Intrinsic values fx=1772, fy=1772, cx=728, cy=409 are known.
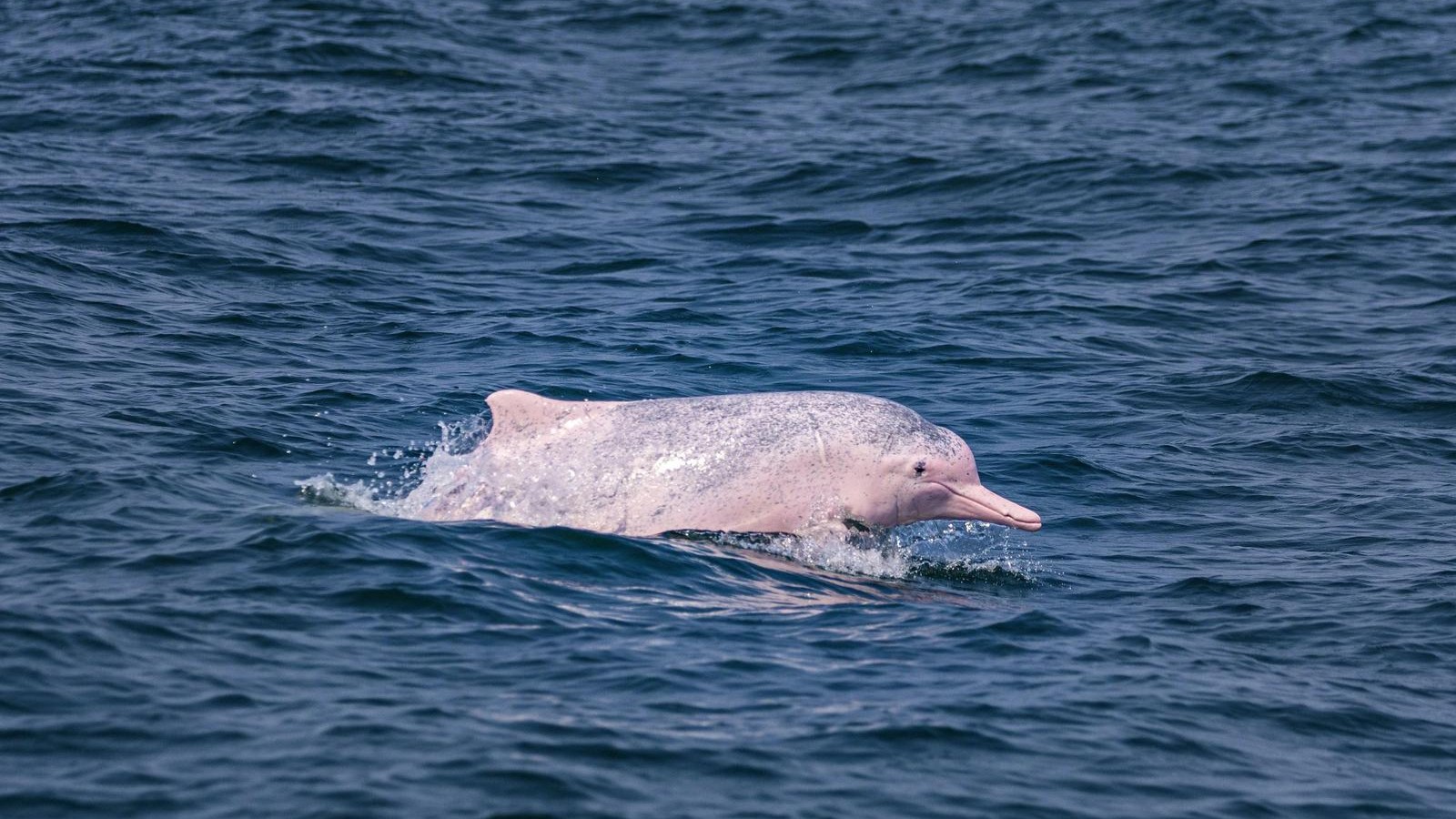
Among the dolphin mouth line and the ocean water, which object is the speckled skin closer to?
the dolphin mouth line

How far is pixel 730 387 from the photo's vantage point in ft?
61.6

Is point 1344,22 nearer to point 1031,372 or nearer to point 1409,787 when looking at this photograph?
point 1031,372

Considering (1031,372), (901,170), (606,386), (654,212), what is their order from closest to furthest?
(606,386) → (1031,372) → (654,212) → (901,170)

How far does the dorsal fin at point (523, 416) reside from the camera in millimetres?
13742

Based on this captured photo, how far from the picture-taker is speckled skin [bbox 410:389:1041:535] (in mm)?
13484

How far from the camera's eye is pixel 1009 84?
34.3 m

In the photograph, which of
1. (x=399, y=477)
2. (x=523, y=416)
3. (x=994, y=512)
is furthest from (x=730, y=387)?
(x=994, y=512)

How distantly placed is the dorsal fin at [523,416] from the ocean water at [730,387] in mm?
993

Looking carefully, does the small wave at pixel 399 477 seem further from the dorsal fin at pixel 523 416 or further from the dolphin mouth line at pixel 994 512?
the dolphin mouth line at pixel 994 512

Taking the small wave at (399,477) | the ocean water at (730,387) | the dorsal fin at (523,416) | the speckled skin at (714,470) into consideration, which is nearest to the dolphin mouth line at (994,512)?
the speckled skin at (714,470)

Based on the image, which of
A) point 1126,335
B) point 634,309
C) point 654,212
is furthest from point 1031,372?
point 654,212

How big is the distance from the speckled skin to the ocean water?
1.02ft

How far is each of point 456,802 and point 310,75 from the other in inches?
1022

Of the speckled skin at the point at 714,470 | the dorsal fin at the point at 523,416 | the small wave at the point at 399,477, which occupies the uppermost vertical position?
the dorsal fin at the point at 523,416
